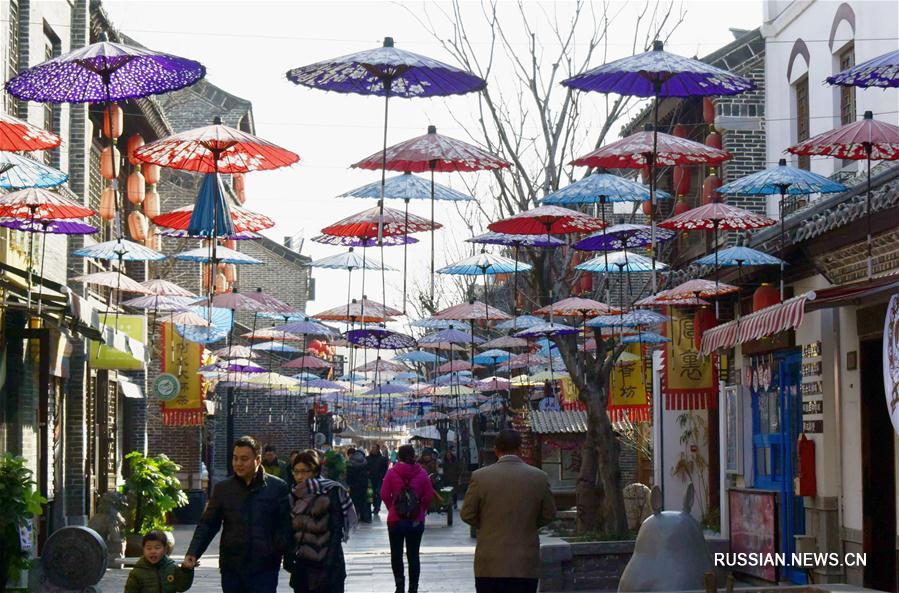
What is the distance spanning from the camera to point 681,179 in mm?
25359

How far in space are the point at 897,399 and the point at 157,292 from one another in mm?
14082

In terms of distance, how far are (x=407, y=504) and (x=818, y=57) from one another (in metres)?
10.0

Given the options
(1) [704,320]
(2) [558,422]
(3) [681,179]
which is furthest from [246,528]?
(2) [558,422]

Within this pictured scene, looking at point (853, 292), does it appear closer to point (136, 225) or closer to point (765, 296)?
point (765, 296)

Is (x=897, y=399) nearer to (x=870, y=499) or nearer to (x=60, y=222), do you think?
(x=870, y=499)

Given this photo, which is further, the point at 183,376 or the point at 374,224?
the point at 183,376

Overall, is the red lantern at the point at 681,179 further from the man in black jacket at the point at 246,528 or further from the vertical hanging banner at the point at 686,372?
the man in black jacket at the point at 246,528

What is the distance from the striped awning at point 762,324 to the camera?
535 inches

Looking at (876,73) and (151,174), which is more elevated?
(151,174)

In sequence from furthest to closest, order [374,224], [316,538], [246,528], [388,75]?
[374,224] < [388,75] < [316,538] < [246,528]

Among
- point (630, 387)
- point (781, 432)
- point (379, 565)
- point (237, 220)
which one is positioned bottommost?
point (379, 565)

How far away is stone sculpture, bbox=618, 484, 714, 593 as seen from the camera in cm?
1173

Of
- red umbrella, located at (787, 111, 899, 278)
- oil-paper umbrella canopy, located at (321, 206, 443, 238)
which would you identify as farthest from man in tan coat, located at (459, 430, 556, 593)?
oil-paper umbrella canopy, located at (321, 206, 443, 238)

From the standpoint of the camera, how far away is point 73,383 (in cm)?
2416
